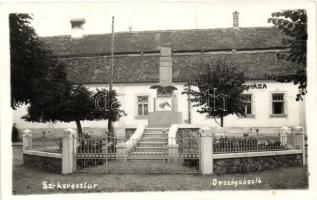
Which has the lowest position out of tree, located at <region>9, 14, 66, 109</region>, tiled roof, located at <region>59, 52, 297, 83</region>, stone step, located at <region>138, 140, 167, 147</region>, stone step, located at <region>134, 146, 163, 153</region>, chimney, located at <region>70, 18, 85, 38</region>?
stone step, located at <region>134, 146, 163, 153</region>

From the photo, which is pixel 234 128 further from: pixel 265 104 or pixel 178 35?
pixel 178 35

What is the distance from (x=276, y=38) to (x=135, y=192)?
18.3 m

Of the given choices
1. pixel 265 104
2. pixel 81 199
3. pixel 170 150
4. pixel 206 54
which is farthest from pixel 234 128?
pixel 81 199

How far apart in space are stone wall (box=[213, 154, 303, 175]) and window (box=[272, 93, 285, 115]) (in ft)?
37.2

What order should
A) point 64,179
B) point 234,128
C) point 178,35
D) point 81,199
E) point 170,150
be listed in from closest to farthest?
point 81,199
point 64,179
point 170,150
point 234,128
point 178,35

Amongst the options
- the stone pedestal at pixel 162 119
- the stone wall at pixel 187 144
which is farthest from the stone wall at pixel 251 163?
the stone pedestal at pixel 162 119

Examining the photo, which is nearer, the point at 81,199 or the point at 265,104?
the point at 81,199

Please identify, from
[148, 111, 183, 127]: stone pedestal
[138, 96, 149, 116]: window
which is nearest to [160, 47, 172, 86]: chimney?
[148, 111, 183, 127]: stone pedestal

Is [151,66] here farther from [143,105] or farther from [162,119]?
[162,119]

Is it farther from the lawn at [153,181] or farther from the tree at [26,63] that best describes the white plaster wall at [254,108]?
the tree at [26,63]

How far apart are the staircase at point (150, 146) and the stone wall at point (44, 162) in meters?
1.98

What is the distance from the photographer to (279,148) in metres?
12.6

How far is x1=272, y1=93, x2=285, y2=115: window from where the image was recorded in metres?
23.8

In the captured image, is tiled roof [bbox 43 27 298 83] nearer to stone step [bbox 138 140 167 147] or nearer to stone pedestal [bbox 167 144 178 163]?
stone step [bbox 138 140 167 147]
